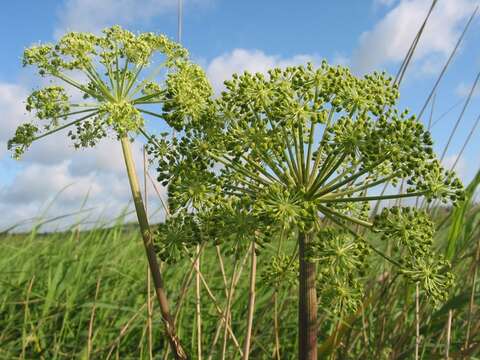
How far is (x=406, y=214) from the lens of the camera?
2006 mm

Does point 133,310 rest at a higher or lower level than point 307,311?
lower

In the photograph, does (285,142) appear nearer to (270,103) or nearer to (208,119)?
(270,103)

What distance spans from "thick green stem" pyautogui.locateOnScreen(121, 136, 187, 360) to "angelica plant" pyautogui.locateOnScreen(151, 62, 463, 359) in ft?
0.40

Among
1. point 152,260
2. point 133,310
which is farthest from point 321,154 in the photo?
point 133,310

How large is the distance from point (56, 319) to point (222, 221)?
12.7 feet

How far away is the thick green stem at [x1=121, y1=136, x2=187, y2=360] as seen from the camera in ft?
5.97

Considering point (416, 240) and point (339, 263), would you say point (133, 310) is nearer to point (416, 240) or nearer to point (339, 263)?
point (339, 263)

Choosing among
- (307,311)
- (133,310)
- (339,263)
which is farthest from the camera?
(133,310)

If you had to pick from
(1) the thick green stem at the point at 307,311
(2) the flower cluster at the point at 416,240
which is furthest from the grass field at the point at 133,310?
(1) the thick green stem at the point at 307,311

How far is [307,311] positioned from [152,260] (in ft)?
1.77

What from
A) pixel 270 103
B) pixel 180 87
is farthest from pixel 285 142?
pixel 180 87

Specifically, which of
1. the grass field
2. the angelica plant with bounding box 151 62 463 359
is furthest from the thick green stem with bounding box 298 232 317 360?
the grass field

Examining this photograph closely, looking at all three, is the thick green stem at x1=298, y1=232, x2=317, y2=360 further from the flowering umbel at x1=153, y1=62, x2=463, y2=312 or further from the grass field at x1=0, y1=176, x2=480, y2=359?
the grass field at x1=0, y1=176, x2=480, y2=359

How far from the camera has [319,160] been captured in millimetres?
2004
